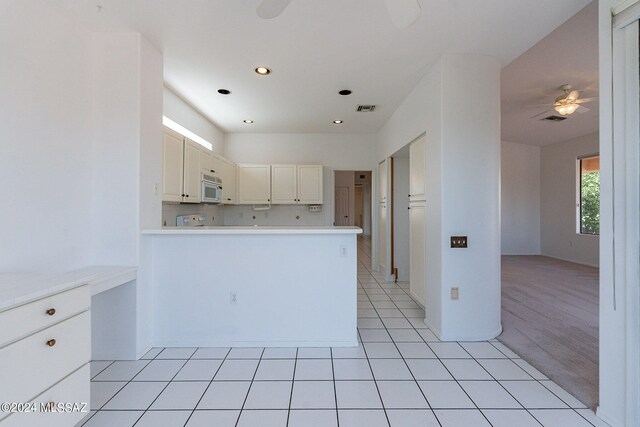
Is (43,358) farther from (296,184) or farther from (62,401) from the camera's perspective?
(296,184)

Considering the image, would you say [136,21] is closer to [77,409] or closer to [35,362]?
[35,362]

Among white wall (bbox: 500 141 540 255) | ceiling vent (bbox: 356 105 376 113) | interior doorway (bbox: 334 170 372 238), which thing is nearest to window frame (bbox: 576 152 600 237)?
white wall (bbox: 500 141 540 255)

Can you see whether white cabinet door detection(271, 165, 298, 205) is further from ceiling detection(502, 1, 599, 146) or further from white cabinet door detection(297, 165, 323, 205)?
ceiling detection(502, 1, 599, 146)

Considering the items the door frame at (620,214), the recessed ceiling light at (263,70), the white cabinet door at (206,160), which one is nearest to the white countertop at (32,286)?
the white cabinet door at (206,160)

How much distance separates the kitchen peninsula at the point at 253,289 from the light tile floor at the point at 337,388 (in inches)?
4.9

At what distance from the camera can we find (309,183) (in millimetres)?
5359

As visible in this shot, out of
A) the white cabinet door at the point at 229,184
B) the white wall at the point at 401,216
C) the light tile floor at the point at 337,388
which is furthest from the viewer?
the white wall at the point at 401,216

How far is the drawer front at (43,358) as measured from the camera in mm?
1185

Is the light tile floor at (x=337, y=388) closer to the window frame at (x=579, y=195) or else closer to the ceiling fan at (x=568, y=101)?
the ceiling fan at (x=568, y=101)

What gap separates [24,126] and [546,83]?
5329mm

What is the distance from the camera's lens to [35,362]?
129 centimetres

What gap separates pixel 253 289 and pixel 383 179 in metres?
3.36

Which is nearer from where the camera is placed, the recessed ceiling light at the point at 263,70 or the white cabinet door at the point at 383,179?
the recessed ceiling light at the point at 263,70

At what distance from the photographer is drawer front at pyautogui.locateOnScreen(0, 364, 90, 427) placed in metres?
1.23
